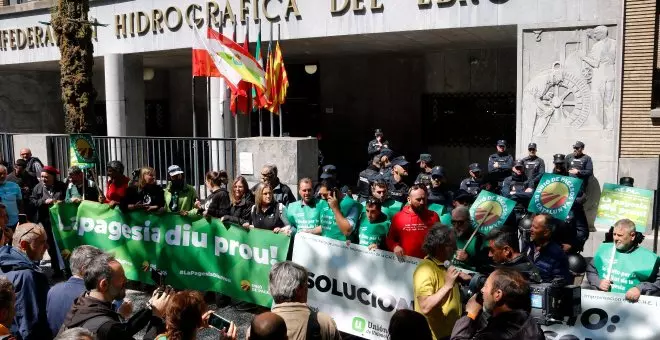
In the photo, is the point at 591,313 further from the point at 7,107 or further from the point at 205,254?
the point at 7,107

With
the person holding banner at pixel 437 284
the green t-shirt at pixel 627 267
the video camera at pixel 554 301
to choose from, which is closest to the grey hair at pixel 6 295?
the person holding banner at pixel 437 284

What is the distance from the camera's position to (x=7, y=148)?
1502 centimetres

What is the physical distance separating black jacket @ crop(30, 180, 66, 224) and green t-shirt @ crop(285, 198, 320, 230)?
393 cm

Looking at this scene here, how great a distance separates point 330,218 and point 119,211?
120 inches

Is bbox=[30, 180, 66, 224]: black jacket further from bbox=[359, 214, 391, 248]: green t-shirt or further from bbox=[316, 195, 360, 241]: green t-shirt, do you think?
bbox=[359, 214, 391, 248]: green t-shirt

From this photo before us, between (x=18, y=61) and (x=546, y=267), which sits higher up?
(x=18, y=61)

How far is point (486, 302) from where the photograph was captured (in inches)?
144

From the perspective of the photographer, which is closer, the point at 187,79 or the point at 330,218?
the point at 330,218

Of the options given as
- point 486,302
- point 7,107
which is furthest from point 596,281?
point 7,107

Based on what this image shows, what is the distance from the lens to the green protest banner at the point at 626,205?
6.68m

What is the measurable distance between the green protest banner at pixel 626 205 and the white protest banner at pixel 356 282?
7.96ft

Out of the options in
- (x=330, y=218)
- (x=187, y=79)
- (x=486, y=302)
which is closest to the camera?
(x=486, y=302)

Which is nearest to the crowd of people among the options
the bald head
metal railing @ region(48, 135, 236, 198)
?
the bald head

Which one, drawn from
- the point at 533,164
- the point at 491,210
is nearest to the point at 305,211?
the point at 491,210
